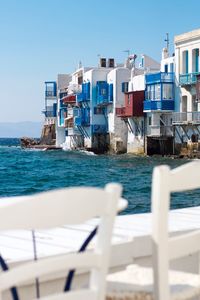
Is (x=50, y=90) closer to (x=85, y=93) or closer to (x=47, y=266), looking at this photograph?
(x=85, y=93)

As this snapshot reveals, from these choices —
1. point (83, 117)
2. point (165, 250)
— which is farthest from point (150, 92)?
point (165, 250)

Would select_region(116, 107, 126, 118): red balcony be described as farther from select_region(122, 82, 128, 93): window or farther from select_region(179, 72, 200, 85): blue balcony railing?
select_region(179, 72, 200, 85): blue balcony railing

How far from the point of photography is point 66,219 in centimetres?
223

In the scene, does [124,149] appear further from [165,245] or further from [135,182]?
[165,245]

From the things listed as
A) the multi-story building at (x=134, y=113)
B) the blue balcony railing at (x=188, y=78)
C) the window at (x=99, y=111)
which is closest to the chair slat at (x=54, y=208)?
the blue balcony railing at (x=188, y=78)

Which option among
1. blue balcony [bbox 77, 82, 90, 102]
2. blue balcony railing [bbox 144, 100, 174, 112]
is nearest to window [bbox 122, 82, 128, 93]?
blue balcony [bbox 77, 82, 90, 102]

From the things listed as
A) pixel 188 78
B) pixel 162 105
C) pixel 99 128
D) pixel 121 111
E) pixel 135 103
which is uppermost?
pixel 188 78

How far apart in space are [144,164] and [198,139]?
6083mm

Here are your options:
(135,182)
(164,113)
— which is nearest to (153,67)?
(164,113)

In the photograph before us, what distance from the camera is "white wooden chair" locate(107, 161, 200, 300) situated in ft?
8.30

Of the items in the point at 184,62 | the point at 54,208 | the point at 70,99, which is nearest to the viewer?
the point at 54,208

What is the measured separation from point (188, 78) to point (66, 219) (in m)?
44.7

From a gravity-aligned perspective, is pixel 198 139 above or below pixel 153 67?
below

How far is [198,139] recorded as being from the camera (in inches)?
1838
